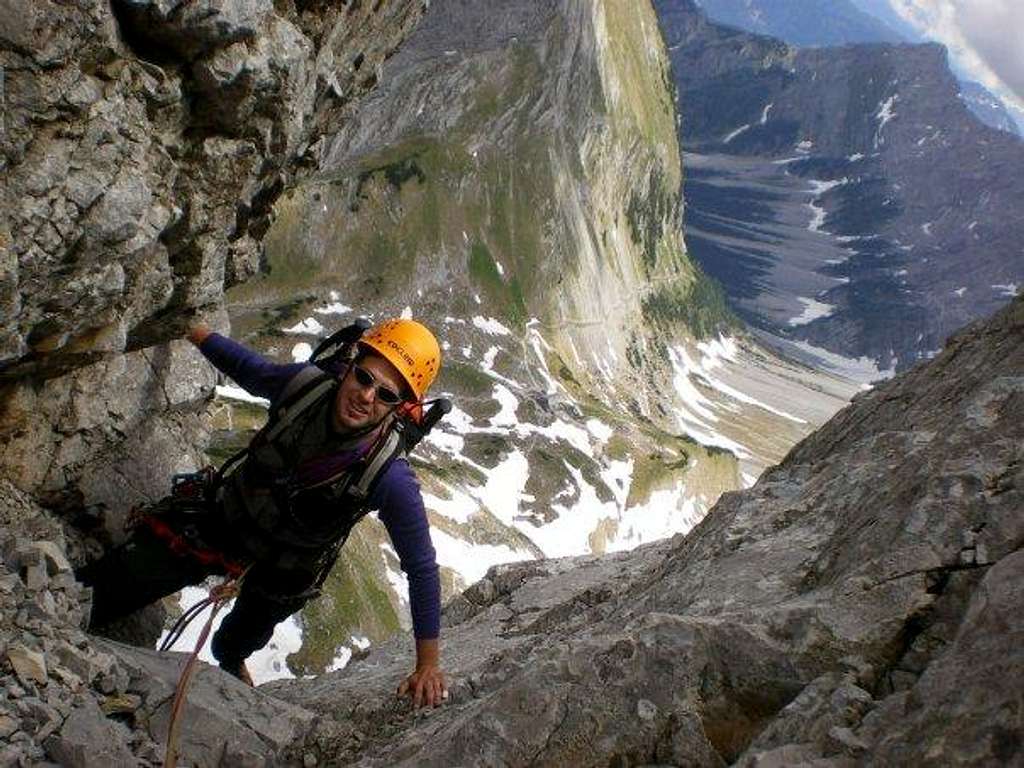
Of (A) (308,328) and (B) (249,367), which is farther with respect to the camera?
(A) (308,328)

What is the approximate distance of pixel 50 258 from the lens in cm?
1067

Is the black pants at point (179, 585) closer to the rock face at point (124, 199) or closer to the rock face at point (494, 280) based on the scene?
the rock face at point (124, 199)

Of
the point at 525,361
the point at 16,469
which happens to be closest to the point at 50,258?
the point at 16,469

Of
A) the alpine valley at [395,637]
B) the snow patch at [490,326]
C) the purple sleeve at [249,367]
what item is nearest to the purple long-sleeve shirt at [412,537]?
the alpine valley at [395,637]

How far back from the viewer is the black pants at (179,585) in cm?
1192

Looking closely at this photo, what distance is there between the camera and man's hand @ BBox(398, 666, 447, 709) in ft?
32.9

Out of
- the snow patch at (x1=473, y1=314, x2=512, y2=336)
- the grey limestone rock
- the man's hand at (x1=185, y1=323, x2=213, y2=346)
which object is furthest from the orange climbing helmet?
the snow patch at (x1=473, y1=314, x2=512, y2=336)

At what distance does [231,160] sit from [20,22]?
492cm

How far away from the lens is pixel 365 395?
1008 cm

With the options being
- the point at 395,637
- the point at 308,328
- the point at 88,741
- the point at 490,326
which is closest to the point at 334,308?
the point at 308,328

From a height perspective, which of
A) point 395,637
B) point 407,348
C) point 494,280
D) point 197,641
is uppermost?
point 407,348

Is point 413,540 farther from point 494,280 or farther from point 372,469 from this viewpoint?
point 494,280

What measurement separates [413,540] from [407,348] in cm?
231

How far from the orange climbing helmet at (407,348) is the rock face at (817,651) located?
366 cm
